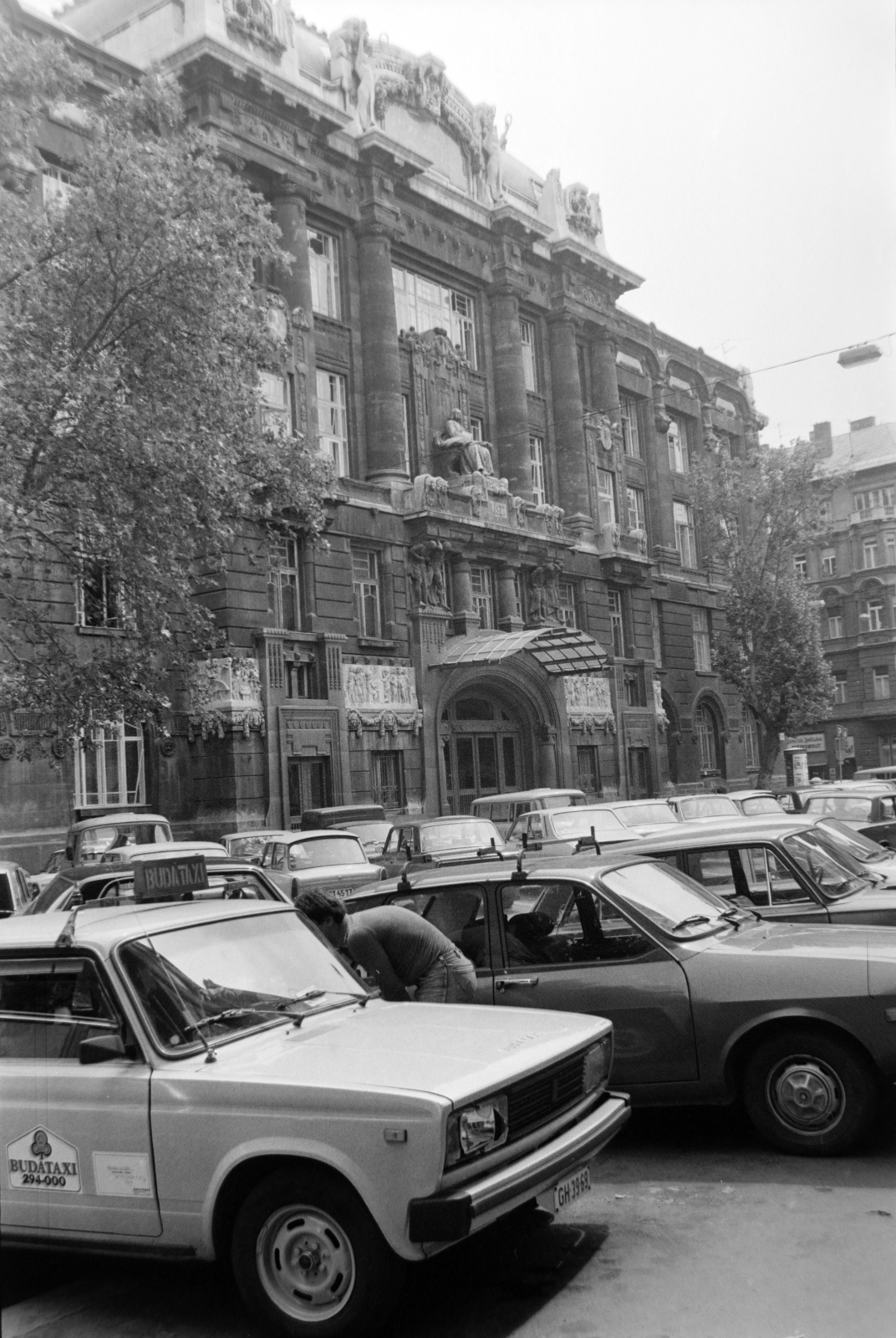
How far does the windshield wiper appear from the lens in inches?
274

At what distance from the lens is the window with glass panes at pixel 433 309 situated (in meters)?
34.7

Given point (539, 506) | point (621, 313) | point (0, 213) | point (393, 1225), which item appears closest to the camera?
point (393, 1225)

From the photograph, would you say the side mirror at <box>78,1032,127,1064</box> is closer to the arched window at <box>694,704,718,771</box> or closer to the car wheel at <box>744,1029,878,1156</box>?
the car wheel at <box>744,1029,878,1156</box>

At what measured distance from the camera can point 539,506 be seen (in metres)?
36.2

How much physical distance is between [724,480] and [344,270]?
551 inches

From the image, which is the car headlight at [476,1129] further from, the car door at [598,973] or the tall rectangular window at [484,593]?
the tall rectangular window at [484,593]

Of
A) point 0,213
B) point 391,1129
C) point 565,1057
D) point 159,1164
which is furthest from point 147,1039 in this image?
point 0,213

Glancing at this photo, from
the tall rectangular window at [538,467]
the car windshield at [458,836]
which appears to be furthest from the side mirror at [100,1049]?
the tall rectangular window at [538,467]

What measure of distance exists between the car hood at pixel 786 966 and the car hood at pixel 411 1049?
44.2 inches

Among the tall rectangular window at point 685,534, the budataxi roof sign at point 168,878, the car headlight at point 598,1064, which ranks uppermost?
the tall rectangular window at point 685,534

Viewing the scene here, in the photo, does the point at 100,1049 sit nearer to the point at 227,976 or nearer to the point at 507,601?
the point at 227,976

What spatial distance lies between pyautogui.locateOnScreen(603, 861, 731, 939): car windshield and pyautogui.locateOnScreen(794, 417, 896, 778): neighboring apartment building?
54564mm

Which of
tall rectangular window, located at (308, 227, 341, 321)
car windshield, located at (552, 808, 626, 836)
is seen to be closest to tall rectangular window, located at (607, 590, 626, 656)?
tall rectangular window, located at (308, 227, 341, 321)

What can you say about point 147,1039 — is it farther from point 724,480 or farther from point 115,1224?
point 724,480
